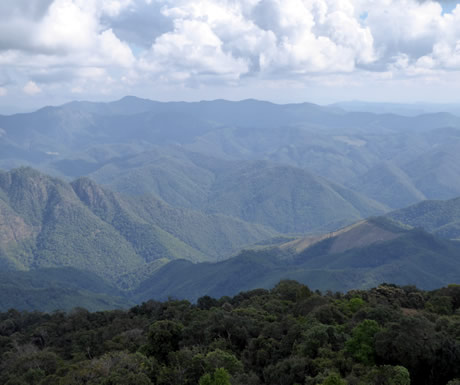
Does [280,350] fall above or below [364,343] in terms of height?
below

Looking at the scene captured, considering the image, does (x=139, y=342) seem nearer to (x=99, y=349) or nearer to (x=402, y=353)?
(x=99, y=349)

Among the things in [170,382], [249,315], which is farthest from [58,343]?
[170,382]

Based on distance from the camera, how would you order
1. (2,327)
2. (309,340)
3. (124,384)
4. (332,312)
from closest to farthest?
(124,384), (309,340), (332,312), (2,327)

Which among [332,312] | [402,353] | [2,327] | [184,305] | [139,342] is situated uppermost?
[402,353]

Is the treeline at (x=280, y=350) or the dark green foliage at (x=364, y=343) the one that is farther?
the dark green foliage at (x=364, y=343)

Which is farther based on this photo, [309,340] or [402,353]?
[309,340]

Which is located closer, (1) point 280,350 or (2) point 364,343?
(2) point 364,343

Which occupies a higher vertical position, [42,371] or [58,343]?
[42,371]

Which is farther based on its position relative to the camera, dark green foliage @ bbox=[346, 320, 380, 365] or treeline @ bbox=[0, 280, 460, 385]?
dark green foliage @ bbox=[346, 320, 380, 365]
